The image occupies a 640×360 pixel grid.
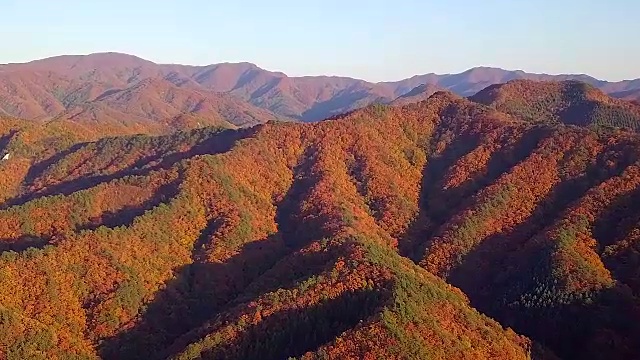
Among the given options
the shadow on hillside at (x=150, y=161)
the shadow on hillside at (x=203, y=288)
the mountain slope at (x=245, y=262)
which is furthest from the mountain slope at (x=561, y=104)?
the shadow on hillside at (x=203, y=288)

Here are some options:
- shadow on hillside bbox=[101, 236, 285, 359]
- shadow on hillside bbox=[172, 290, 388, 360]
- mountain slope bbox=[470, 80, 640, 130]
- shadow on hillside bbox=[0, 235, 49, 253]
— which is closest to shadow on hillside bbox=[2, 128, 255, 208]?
shadow on hillside bbox=[0, 235, 49, 253]

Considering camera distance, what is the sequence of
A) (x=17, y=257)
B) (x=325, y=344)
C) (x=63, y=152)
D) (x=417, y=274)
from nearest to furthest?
(x=325, y=344), (x=417, y=274), (x=17, y=257), (x=63, y=152)

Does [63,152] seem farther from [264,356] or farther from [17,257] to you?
[264,356]

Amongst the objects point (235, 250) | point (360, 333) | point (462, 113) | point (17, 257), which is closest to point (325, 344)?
point (360, 333)

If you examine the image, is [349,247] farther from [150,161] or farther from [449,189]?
[150,161]

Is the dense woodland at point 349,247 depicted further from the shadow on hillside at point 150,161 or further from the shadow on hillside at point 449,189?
the shadow on hillside at point 150,161
